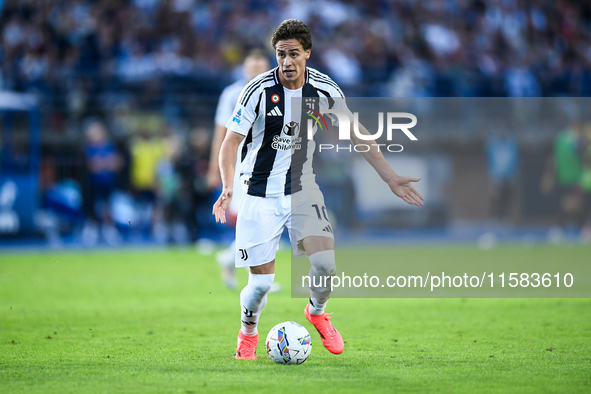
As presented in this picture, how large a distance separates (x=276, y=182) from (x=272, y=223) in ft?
1.04

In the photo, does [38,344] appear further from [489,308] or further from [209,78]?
[209,78]

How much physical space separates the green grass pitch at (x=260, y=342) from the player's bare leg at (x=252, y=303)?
18 centimetres

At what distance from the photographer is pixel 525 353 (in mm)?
5578

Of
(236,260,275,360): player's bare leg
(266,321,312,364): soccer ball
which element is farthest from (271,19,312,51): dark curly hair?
(266,321,312,364): soccer ball

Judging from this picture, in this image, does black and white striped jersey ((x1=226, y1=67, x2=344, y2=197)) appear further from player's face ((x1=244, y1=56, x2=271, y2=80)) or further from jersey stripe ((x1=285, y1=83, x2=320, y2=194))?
player's face ((x1=244, y1=56, x2=271, y2=80))

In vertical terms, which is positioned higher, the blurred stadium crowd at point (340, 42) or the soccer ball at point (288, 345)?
the blurred stadium crowd at point (340, 42)

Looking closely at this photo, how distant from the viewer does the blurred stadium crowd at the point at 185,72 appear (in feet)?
53.5

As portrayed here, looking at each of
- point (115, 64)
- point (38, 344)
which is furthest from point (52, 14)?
point (38, 344)

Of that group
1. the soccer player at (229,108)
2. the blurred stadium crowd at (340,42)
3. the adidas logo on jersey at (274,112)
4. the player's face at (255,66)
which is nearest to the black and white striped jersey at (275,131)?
the adidas logo on jersey at (274,112)

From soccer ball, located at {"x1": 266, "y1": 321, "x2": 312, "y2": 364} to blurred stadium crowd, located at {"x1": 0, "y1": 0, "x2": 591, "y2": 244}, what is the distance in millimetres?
11373

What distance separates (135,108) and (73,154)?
5.70 feet

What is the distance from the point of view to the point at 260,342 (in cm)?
623

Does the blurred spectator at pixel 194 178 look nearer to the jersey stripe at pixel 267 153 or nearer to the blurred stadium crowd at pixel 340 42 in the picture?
the blurred stadium crowd at pixel 340 42

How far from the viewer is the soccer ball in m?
5.24
